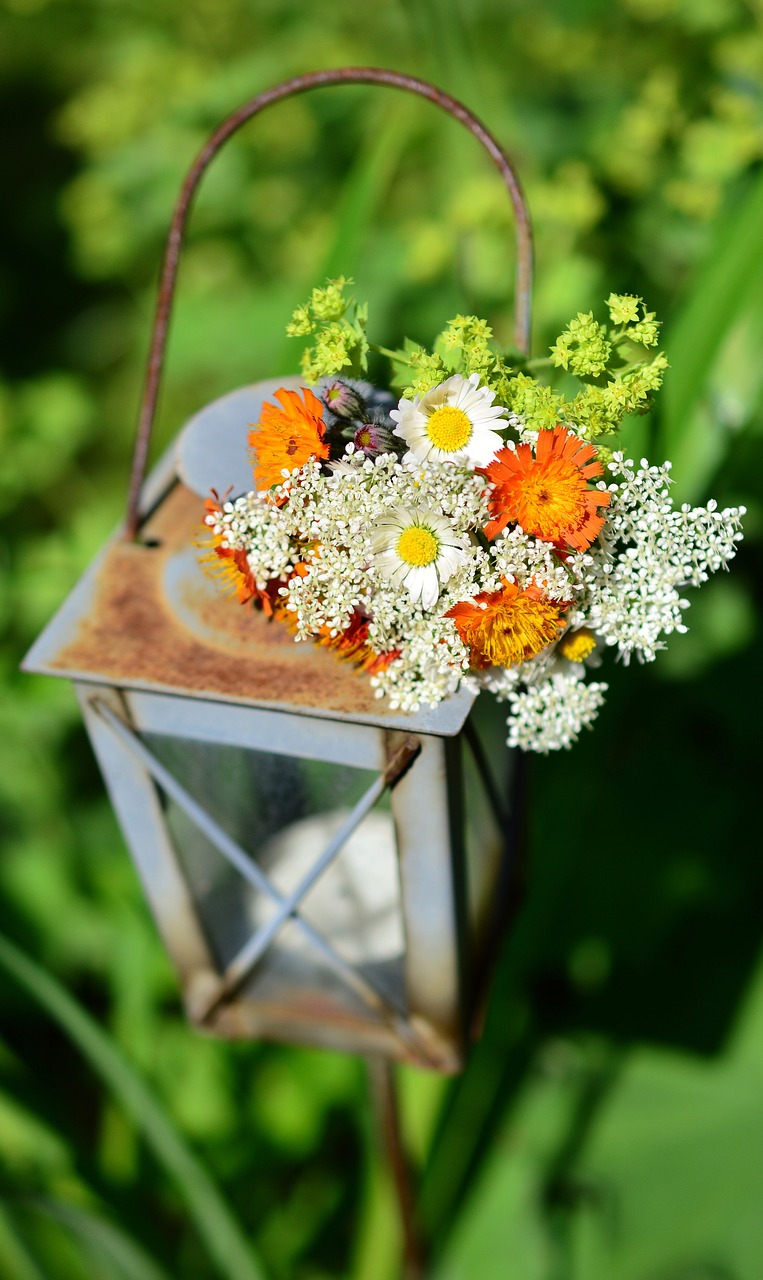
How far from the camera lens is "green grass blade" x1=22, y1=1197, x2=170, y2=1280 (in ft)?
2.66

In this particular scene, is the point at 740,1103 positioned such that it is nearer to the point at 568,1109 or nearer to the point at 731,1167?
the point at 731,1167

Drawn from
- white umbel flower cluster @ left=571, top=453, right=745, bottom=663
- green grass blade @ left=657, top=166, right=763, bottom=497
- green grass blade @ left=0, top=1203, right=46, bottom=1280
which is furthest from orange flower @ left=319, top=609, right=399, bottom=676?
green grass blade @ left=0, top=1203, right=46, bottom=1280

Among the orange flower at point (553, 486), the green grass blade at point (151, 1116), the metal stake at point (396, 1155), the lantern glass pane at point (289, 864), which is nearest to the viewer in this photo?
the orange flower at point (553, 486)

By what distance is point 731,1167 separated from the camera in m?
1.28

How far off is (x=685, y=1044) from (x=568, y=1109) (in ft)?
0.61

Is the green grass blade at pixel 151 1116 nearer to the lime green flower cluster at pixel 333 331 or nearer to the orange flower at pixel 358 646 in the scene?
the orange flower at pixel 358 646

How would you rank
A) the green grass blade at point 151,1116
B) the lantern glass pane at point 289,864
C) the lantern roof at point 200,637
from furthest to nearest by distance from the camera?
the green grass blade at point 151,1116 < the lantern glass pane at point 289,864 < the lantern roof at point 200,637

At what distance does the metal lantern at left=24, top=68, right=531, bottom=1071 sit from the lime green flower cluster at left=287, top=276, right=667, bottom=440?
12 cm

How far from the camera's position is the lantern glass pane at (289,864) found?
0.68 meters

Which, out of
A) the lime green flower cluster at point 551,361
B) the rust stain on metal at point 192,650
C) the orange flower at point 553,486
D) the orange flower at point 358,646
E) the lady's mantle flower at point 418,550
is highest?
the lime green flower cluster at point 551,361

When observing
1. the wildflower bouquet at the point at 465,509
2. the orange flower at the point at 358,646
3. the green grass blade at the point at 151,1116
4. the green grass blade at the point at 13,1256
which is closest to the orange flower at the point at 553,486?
the wildflower bouquet at the point at 465,509

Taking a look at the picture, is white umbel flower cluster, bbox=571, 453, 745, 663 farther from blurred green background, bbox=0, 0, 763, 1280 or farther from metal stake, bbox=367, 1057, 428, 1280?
metal stake, bbox=367, 1057, 428, 1280

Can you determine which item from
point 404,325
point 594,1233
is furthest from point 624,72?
point 594,1233

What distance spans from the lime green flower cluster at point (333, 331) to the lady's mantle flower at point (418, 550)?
0.09m
